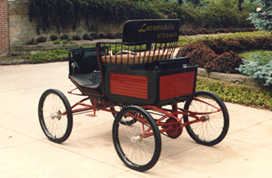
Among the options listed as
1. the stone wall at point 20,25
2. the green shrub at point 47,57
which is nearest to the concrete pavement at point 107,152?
the green shrub at point 47,57

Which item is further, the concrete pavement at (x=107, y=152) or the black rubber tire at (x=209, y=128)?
the black rubber tire at (x=209, y=128)

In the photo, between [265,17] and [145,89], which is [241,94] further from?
[145,89]

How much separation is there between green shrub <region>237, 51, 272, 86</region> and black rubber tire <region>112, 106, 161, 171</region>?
10.1 ft

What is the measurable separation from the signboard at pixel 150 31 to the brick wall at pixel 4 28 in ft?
35.8

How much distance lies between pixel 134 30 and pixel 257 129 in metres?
2.69

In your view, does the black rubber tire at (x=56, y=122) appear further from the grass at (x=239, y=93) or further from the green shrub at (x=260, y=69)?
the green shrub at (x=260, y=69)

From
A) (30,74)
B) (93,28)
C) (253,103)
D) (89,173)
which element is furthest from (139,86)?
(93,28)

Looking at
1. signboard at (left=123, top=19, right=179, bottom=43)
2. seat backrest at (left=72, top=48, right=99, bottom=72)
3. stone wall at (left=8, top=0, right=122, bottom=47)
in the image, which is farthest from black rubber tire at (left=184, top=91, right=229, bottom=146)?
stone wall at (left=8, top=0, right=122, bottom=47)

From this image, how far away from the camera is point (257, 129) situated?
588 centimetres

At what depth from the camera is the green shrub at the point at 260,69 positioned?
743 centimetres

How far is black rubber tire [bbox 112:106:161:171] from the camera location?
4.08 meters

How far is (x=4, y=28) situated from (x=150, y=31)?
1106 centimetres

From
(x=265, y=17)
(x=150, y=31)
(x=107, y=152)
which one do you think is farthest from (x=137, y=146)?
(x=265, y=17)

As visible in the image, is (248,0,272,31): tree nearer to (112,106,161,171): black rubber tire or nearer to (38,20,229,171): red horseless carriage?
(38,20,229,171): red horseless carriage
